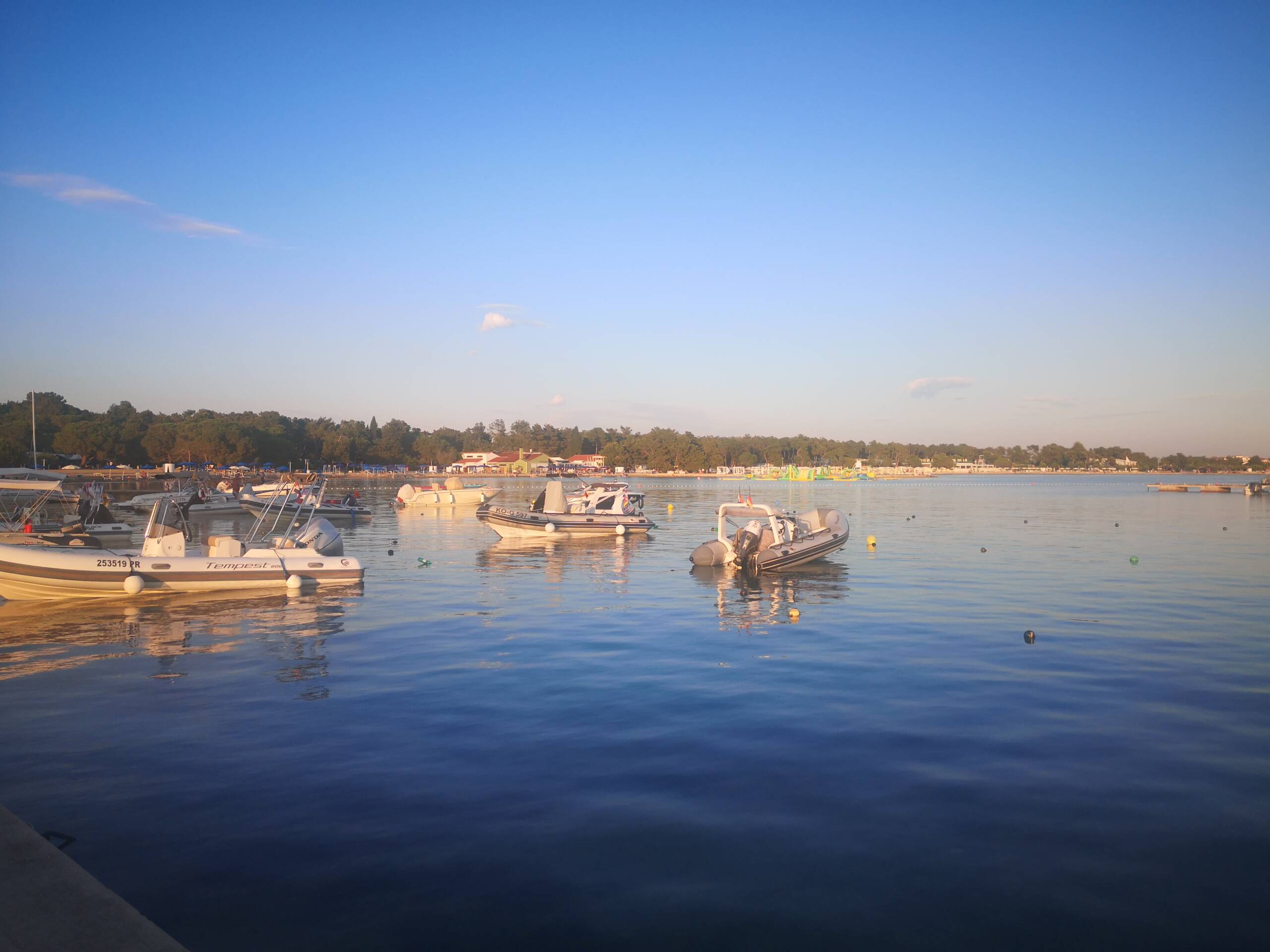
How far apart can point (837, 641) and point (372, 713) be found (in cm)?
981

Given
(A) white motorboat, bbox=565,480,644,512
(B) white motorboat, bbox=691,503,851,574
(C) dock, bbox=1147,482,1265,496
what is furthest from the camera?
(C) dock, bbox=1147,482,1265,496

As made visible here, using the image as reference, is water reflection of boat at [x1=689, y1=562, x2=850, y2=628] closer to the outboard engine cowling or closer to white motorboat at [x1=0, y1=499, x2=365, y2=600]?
white motorboat at [x1=0, y1=499, x2=365, y2=600]

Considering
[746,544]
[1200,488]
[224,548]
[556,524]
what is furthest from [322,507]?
[1200,488]

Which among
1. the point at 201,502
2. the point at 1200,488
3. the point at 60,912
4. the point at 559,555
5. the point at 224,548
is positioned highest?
the point at 1200,488

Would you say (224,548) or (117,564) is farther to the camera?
(224,548)

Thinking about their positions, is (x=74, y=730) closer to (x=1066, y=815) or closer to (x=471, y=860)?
(x=471, y=860)

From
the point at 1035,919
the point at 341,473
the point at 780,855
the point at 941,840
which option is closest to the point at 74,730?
the point at 780,855

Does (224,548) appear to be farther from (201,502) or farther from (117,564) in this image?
(201,502)

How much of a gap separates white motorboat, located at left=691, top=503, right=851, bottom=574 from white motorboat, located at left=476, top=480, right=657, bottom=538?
11.2 m

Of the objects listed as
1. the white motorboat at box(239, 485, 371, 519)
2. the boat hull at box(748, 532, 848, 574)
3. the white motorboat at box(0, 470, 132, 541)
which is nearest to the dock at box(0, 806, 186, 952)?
the boat hull at box(748, 532, 848, 574)

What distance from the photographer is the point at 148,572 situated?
21156 millimetres

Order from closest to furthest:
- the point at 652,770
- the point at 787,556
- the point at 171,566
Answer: the point at 652,770
the point at 171,566
the point at 787,556

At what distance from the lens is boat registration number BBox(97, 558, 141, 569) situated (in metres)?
20.7

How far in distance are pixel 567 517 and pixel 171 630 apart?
2414cm
